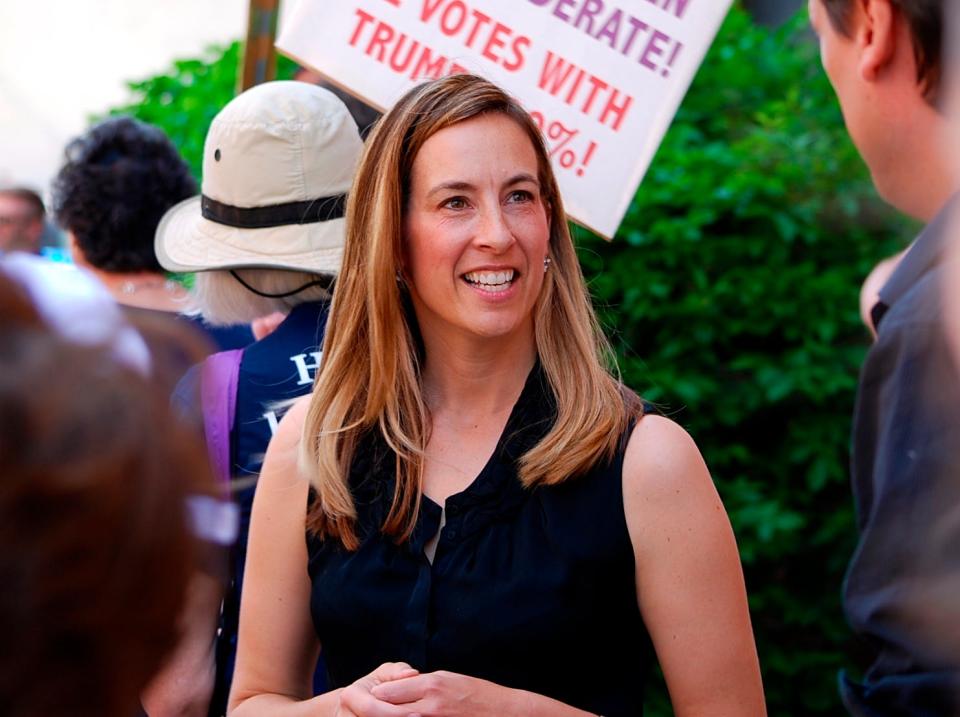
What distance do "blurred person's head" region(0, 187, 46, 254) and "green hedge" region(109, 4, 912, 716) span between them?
272 centimetres

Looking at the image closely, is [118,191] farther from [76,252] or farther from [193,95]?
[193,95]

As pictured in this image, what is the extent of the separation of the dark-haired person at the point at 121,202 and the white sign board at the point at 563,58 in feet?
3.88

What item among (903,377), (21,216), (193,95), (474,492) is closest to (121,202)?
(193,95)

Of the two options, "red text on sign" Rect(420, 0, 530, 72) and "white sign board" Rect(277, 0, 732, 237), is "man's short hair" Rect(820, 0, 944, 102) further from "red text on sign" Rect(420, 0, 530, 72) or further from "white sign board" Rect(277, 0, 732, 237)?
"red text on sign" Rect(420, 0, 530, 72)

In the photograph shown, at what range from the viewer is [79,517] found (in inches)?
37.1

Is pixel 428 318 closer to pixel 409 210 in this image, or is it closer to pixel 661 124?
pixel 409 210

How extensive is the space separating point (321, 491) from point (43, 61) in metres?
7.17

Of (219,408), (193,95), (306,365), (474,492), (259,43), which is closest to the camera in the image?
(474,492)

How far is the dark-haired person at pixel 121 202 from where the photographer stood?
4078 millimetres

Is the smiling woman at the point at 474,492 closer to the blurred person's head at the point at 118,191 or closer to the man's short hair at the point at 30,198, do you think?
the blurred person's head at the point at 118,191

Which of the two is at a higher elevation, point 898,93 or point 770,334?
point 898,93

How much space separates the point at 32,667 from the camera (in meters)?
0.95

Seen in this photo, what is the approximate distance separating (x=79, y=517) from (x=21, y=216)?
518 cm

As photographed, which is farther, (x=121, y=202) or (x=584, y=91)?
(x=121, y=202)
